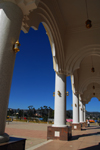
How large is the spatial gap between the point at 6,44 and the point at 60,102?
5516 mm

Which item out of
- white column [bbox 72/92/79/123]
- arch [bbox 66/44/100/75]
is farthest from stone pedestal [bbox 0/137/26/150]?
white column [bbox 72/92/79/123]

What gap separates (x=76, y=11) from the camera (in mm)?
7578

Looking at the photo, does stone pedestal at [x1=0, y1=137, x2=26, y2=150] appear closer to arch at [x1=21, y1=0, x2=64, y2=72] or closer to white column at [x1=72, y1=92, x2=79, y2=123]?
arch at [x1=21, y1=0, x2=64, y2=72]

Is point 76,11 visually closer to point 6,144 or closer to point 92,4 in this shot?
point 92,4

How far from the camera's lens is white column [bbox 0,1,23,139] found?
263 cm

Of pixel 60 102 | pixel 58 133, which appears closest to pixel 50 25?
pixel 60 102

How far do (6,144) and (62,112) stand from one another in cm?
536

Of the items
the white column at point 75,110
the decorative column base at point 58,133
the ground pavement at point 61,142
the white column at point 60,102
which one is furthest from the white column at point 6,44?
the white column at point 75,110

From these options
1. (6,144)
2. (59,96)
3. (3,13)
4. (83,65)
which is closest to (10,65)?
(3,13)

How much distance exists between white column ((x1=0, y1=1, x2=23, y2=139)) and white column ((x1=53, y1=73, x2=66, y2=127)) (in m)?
5.11

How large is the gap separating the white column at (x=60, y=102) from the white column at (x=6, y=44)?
511cm

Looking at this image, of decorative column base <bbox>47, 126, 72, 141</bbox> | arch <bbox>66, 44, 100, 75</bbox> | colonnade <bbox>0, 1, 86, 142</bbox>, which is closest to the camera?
colonnade <bbox>0, 1, 86, 142</bbox>

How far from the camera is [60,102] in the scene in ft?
25.1

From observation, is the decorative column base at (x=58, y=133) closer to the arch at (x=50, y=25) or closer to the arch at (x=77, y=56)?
the arch at (x=50, y=25)
